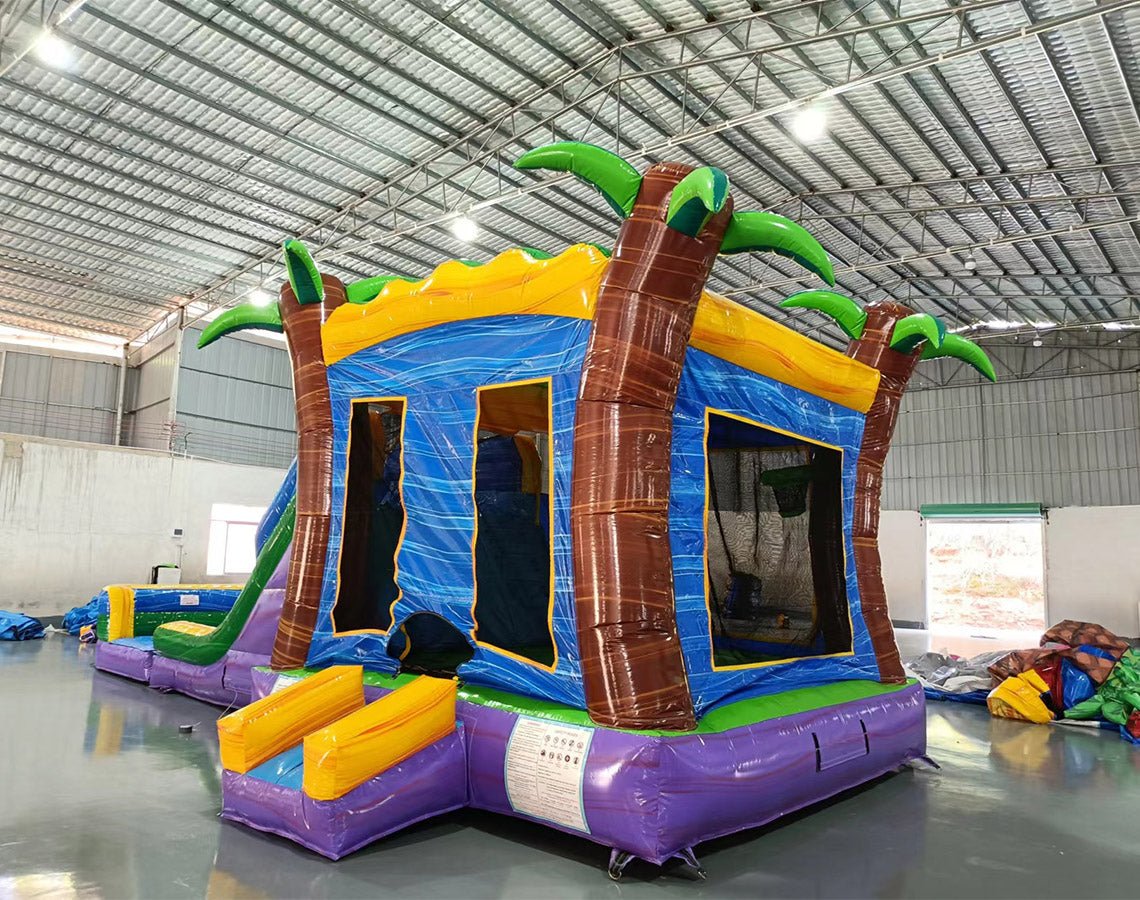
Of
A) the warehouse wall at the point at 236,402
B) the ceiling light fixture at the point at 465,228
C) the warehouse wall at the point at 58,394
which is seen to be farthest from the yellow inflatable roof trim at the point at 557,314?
the warehouse wall at the point at 58,394

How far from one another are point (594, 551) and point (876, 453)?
241 centimetres

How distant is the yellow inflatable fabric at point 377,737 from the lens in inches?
117

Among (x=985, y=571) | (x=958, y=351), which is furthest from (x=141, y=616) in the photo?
(x=985, y=571)

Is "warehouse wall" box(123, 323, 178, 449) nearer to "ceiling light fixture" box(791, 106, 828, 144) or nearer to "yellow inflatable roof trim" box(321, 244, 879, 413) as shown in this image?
"ceiling light fixture" box(791, 106, 828, 144)

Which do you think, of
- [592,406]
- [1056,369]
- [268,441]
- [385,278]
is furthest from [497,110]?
[1056,369]

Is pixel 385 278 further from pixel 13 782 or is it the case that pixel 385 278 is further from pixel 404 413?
pixel 13 782

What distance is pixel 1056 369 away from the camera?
1670 centimetres

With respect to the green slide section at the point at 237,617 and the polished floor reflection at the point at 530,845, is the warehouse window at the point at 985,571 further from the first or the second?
the green slide section at the point at 237,617

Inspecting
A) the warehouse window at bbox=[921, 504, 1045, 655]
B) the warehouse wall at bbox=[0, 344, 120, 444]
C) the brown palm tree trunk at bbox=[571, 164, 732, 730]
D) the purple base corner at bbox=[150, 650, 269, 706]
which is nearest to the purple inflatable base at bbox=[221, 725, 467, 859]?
the brown palm tree trunk at bbox=[571, 164, 732, 730]

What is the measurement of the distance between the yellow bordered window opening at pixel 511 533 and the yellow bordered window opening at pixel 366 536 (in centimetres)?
53

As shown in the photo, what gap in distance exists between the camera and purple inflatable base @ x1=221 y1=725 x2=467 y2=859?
2.98m

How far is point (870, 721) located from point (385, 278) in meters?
3.62

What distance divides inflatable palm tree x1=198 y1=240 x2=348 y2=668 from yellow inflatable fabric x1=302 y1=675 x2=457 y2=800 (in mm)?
1216

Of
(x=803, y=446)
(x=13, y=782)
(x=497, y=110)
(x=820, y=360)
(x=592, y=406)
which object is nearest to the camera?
(x=592, y=406)
